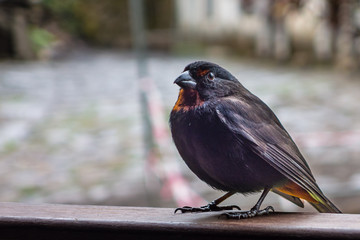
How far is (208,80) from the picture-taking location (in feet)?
1.22

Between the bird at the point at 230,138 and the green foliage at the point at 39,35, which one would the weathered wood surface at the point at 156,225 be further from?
the green foliage at the point at 39,35

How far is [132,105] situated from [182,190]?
2.16m

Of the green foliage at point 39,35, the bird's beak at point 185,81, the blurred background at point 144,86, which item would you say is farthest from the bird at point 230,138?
the green foliage at point 39,35

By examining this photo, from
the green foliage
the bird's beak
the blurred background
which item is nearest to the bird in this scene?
the bird's beak

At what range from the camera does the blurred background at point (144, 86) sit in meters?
2.12

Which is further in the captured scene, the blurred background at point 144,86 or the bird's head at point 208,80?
the blurred background at point 144,86

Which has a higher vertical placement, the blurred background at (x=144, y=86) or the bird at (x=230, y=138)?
the bird at (x=230, y=138)

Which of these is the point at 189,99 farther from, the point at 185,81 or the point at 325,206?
the point at 325,206

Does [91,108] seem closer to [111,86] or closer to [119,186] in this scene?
[111,86]

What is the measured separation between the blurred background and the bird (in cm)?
83

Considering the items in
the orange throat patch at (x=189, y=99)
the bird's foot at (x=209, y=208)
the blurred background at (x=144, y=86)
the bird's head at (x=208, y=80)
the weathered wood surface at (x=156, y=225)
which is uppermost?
the bird's head at (x=208, y=80)

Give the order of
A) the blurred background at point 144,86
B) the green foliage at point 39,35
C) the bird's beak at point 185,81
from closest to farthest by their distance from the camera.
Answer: the bird's beak at point 185,81 → the blurred background at point 144,86 → the green foliage at point 39,35

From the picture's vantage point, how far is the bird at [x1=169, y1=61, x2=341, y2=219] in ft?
1.19

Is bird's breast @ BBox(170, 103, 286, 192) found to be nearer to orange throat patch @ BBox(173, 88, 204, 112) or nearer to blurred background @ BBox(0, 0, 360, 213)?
orange throat patch @ BBox(173, 88, 204, 112)
